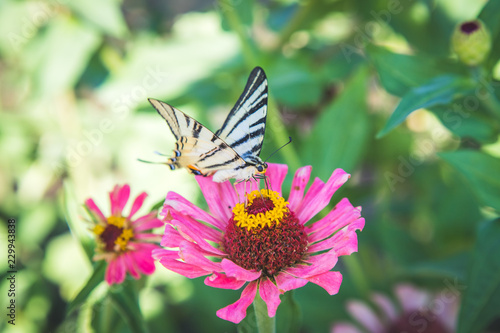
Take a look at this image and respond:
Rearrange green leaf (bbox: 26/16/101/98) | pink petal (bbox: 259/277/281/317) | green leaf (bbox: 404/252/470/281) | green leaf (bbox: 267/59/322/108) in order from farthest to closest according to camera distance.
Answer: green leaf (bbox: 26/16/101/98)
green leaf (bbox: 267/59/322/108)
green leaf (bbox: 404/252/470/281)
pink petal (bbox: 259/277/281/317)

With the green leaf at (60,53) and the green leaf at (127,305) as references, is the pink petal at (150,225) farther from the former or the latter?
the green leaf at (60,53)

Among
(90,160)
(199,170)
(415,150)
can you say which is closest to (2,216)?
(90,160)

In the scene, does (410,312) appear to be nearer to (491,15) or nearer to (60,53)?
(491,15)

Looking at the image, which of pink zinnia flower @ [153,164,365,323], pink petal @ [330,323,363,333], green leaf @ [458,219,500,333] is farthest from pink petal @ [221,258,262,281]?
pink petal @ [330,323,363,333]

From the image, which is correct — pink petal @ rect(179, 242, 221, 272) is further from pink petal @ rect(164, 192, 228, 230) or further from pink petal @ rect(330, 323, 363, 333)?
pink petal @ rect(330, 323, 363, 333)

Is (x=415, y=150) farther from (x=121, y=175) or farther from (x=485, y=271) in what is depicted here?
(x=121, y=175)
